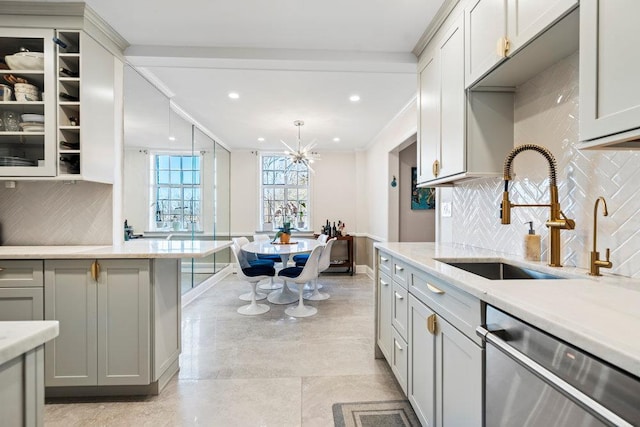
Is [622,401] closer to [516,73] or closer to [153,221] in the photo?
[516,73]

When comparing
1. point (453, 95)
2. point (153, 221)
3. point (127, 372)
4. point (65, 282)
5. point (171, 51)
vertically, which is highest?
point (171, 51)

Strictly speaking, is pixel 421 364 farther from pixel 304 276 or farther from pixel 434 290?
pixel 304 276

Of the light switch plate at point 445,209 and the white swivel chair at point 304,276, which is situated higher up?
the light switch plate at point 445,209

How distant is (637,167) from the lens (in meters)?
1.14

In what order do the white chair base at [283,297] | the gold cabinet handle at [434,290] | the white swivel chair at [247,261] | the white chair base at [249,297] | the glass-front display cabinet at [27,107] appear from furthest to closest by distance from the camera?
the white chair base at [249,297] < the white chair base at [283,297] < the white swivel chair at [247,261] < the glass-front display cabinet at [27,107] < the gold cabinet handle at [434,290]

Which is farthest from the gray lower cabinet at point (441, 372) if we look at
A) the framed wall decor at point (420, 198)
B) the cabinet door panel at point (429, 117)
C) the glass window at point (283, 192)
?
the glass window at point (283, 192)

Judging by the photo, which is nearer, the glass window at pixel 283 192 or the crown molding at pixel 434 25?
the crown molding at pixel 434 25

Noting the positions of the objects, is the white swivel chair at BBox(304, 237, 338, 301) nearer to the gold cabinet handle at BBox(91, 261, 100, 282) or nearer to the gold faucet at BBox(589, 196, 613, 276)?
the gold cabinet handle at BBox(91, 261, 100, 282)

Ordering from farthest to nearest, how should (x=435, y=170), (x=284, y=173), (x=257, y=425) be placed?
(x=284, y=173), (x=435, y=170), (x=257, y=425)

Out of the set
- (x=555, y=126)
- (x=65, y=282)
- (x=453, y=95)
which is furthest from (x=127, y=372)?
(x=555, y=126)

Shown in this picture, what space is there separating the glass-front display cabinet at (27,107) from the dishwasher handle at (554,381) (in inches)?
108

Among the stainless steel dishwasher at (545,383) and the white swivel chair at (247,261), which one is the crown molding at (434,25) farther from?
the white swivel chair at (247,261)

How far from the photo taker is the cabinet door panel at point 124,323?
6.45 feet

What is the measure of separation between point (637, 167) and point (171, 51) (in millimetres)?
2979
